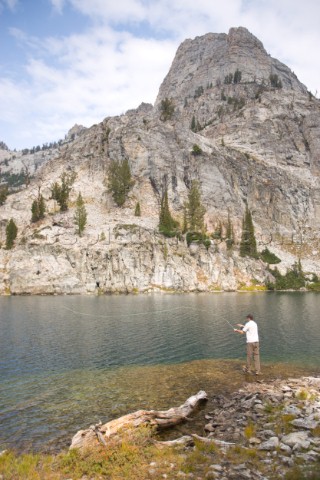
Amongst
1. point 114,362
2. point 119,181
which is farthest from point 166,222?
point 114,362

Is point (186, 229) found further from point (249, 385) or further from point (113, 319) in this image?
point (249, 385)

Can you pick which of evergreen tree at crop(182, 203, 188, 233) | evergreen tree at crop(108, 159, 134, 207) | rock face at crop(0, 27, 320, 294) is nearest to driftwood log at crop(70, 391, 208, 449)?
rock face at crop(0, 27, 320, 294)

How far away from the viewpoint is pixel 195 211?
13500cm

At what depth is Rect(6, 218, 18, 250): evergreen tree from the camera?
112 meters

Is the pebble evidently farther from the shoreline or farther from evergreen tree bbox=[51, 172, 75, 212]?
evergreen tree bbox=[51, 172, 75, 212]

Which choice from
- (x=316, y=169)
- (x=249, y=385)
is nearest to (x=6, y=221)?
(x=249, y=385)

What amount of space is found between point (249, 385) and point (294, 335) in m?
21.6

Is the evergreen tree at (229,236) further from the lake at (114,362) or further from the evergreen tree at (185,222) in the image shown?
the lake at (114,362)

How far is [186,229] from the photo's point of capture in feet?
424

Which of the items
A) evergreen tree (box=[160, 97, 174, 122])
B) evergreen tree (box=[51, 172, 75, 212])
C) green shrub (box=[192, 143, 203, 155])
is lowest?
evergreen tree (box=[51, 172, 75, 212])

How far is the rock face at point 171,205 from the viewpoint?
108 meters

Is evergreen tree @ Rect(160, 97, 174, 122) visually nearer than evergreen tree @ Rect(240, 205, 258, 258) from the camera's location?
No

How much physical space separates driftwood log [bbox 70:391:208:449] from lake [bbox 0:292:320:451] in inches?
70.8

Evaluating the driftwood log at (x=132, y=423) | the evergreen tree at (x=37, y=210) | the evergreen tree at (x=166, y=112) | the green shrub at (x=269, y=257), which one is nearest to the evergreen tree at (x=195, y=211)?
the green shrub at (x=269, y=257)
